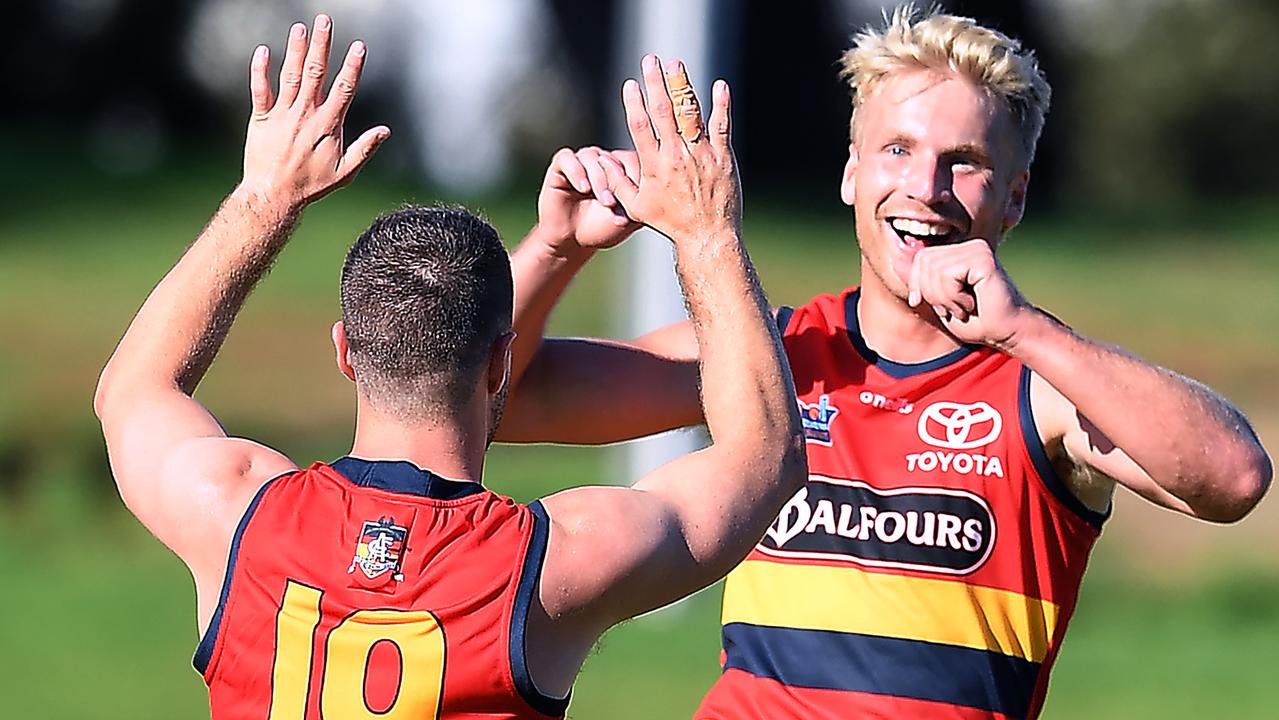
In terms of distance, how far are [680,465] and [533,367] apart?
1210mm

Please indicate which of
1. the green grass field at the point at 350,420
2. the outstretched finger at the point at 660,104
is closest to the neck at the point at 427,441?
the outstretched finger at the point at 660,104

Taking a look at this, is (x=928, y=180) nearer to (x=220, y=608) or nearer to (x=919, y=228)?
(x=919, y=228)

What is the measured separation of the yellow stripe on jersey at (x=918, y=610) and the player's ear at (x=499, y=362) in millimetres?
1059

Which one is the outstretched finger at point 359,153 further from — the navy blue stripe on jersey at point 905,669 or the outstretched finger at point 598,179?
the navy blue stripe on jersey at point 905,669

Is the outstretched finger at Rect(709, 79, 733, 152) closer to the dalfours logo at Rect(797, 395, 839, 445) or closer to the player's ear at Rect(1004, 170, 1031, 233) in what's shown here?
the dalfours logo at Rect(797, 395, 839, 445)

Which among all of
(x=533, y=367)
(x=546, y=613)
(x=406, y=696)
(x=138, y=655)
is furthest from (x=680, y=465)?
(x=138, y=655)

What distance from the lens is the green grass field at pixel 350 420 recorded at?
13.1 metres

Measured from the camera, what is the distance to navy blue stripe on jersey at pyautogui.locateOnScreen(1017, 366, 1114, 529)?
14.9ft

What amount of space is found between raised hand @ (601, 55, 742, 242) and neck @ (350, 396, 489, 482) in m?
0.56

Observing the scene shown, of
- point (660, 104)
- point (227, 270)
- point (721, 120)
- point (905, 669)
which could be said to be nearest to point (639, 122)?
point (660, 104)

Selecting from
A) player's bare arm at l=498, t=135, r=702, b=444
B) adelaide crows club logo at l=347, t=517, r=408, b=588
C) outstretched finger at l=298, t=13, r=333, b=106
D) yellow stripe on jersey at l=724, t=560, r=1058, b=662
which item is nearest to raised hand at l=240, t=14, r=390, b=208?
outstretched finger at l=298, t=13, r=333, b=106

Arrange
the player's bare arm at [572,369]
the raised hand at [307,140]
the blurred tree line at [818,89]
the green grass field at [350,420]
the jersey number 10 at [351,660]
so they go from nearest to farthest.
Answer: the jersey number 10 at [351,660] → the raised hand at [307,140] → the player's bare arm at [572,369] → the green grass field at [350,420] → the blurred tree line at [818,89]

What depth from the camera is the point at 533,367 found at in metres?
5.09

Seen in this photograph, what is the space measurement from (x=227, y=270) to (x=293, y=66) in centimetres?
46
